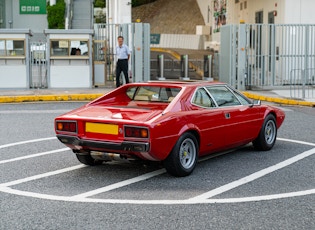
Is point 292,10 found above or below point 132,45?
above

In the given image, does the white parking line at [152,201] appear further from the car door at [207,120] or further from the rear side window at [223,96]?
the rear side window at [223,96]

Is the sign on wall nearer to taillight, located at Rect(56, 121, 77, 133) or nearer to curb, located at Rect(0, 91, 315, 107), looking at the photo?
curb, located at Rect(0, 91, 315, 107)

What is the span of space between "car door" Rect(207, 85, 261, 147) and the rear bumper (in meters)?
1.72

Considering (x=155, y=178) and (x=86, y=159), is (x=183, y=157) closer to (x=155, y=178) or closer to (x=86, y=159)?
(x=155, y=178)

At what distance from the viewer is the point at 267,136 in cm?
922

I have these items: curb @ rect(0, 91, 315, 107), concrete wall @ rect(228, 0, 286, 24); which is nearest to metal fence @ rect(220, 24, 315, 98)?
concrete wall @ rect(228, 0, 286, 24)

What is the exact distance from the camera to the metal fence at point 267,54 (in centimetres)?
2030

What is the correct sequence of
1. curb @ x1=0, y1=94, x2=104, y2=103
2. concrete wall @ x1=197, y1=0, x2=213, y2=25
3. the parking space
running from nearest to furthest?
the parking space → curb @ x1=0, y1=94, x2=104, y2=103 → concrete wall @ x1=197, y1=0, x2=213, y2=25

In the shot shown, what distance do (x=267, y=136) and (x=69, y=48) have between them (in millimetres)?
11840

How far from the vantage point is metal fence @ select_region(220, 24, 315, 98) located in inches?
799

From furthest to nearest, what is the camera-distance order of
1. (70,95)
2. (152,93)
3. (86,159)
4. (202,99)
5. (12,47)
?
(12,47) → (70,95) → (152,93) → (202,99) → (86,159)

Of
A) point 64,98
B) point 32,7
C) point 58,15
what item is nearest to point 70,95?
point 64,98

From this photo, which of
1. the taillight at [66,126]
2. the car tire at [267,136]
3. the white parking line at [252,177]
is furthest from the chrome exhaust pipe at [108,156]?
the car tire at [267,136]

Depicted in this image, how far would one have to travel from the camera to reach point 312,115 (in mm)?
13750
